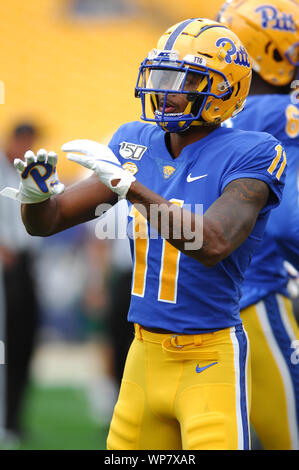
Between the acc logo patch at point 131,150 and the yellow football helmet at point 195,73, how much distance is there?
0.36ft

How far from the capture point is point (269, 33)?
3664 millimetres

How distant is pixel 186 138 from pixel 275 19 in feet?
3.88

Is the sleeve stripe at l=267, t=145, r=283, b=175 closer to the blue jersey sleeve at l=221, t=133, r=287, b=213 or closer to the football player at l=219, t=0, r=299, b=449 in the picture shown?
the blue jersey sleeve at l=221, t=133, r=287, b=213

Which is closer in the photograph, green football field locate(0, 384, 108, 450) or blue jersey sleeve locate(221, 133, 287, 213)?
blue jersey sleeve locate(221, 133, 287, 213)

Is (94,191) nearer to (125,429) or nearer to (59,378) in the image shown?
(125,429)

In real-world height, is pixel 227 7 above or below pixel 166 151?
above

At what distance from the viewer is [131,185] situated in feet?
7.69

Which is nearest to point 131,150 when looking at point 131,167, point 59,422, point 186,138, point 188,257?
point 131,167

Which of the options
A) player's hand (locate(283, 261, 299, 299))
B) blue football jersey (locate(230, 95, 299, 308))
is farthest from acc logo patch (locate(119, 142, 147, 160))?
player's hand (locate(283, 261, 299, 299))

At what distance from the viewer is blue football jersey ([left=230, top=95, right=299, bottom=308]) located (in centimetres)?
341

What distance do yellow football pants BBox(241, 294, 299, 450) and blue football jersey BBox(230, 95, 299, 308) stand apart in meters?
0.16

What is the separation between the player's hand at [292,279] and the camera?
3593 mm

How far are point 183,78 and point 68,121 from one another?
7963 millimetres

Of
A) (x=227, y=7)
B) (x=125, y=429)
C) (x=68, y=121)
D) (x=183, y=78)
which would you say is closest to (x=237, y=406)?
(x=125, y=429)
